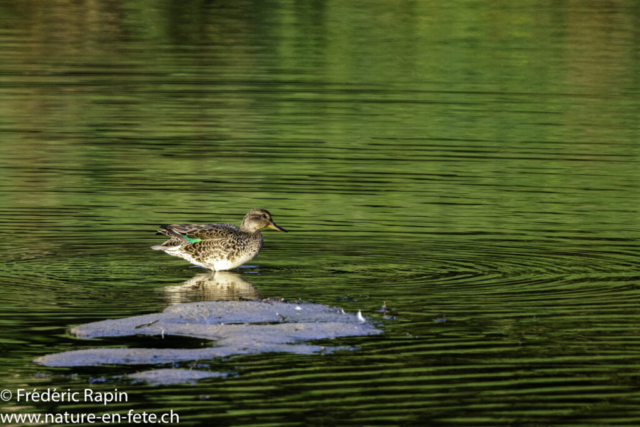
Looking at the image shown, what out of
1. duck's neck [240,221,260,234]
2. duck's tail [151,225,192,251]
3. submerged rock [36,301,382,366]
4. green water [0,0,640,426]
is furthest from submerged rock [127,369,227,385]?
duck's neck [240,221,260,234]

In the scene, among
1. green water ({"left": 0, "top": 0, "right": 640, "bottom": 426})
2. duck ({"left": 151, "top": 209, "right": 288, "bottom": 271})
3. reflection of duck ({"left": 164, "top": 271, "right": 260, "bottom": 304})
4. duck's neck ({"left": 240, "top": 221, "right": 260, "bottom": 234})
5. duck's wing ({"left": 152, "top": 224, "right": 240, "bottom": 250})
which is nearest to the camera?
green water ({"left": 0, "top": 0, "right": 640, "bottom": 426})

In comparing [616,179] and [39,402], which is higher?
[39,402]

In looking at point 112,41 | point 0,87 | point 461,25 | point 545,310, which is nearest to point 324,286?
point 545,310

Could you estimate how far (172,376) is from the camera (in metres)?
9.60

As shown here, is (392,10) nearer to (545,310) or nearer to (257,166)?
(257,166)

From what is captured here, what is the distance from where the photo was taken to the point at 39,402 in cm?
912

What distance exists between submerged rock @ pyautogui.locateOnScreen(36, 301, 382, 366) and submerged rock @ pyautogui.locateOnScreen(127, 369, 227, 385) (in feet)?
1.05

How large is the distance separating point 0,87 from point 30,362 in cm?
2035

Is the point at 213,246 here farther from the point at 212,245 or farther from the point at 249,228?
the point at 249,228

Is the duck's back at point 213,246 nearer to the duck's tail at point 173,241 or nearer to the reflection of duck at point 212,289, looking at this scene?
the duck's tail at point 173,241

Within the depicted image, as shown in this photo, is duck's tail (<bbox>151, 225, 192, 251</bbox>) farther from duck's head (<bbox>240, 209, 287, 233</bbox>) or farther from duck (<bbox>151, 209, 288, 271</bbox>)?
duck's head (<bbox>240, 209, 287, 233</bbox>)

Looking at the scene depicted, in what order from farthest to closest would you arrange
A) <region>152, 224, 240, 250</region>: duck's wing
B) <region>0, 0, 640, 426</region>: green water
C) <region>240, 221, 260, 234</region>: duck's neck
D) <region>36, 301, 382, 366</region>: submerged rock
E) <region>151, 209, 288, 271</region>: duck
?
1. <region>240, 221, 260, 234</region>: duck's neck
2. <region>152, 224, 240, 250</region>: duck's wing
3. <region>151, 209, 288, 271</region>: duck
4. <region>36, 301, 382, 366</region>: submerged rock
5. <region>0, 0, 640, 426</region>: green water

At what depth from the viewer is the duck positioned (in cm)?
1443

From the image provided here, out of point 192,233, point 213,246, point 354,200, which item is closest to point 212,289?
point 213,246
